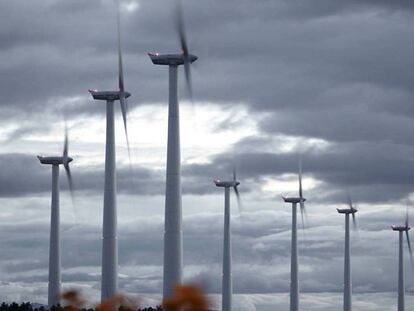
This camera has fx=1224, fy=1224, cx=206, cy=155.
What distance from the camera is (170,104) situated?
5945 inches

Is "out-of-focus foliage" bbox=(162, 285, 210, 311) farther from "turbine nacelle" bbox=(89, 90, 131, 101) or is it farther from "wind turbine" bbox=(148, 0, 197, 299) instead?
"turbine nacelle" bbox=(89, 90, 131, 101)

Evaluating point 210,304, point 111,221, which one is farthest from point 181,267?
point 210,304

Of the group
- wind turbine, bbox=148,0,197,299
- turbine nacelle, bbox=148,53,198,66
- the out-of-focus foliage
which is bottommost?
the out-of-focus foliage

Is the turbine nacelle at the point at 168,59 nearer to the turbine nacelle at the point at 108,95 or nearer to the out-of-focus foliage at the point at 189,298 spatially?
the turbine nacelle at the point at 108,95

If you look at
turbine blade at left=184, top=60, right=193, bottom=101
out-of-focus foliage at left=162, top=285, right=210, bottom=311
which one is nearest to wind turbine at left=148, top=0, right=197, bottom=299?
turbine blade at left=184, top=60, right=193, bottom=101

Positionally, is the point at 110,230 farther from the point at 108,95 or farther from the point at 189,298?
the point at 189,298

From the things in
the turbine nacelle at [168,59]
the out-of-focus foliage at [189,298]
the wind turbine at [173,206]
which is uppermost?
the turbine nacelle at [168,59]

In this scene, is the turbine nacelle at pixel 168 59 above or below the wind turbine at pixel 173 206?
above

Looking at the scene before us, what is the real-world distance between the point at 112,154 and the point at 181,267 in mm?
33734

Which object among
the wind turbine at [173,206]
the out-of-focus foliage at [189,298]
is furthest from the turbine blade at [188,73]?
the out-of-focus foliage at [189,298]

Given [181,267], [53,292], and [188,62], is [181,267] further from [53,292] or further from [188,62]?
[53,292]

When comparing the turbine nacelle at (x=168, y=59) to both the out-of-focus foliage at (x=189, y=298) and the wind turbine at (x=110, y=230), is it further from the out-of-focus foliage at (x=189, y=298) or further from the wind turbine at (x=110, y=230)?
the out-of-focus foliage at (x=189, y=298)

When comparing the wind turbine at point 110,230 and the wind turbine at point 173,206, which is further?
the wind turbine at point 110,230

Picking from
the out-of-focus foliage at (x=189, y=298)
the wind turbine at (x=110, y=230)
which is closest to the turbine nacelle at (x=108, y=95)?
the wind turbine at (x=110, y=230)
